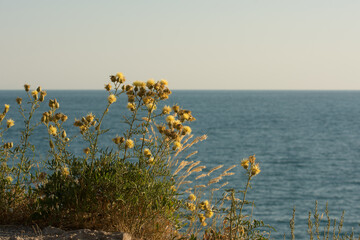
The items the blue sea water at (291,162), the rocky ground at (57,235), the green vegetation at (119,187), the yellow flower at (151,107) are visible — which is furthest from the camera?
the blue sea water at (291,162)

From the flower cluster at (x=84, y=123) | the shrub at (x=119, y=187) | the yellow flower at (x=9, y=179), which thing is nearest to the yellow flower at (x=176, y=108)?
the shrub at (x=119, y=187)

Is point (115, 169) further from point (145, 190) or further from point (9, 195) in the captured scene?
point (9, 195)

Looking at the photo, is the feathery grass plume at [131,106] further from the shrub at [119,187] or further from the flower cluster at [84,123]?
the flower cluster at [84,123]

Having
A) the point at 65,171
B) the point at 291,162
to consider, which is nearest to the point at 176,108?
the point at 65,171

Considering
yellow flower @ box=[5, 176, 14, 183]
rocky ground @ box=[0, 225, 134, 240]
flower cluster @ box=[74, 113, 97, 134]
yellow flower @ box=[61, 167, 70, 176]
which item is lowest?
rocky ground @ box=[0, 225, 134, 240]

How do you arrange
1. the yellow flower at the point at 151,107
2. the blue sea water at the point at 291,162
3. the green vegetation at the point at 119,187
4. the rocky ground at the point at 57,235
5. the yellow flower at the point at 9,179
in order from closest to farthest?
the rocky ground at the point at 57,235 < the green vegetation at the point at 119,187 < the yellow flower at the point at 151,107 < the yellow flower at the point at 9,179 < the blue sea water at the point at 291,162

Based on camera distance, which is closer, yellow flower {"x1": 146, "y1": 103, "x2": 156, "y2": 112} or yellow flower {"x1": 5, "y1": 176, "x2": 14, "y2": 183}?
yellow flower {"x1": 146, "y1": 103, "x2": 156, "y2": 112}

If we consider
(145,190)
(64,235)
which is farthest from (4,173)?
(145,190)

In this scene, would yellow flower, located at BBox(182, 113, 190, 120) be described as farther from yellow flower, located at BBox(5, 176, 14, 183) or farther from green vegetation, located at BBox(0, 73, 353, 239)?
yellow flower, located at BBox(5, 176, 14, 183)

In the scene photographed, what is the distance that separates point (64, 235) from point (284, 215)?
1746 centimetres

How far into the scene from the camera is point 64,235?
3.91 metres

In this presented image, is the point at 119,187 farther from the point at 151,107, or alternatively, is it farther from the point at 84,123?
the point at 151,107

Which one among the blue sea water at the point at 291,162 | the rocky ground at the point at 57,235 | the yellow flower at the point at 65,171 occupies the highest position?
the yellow flower at the point at 65,171

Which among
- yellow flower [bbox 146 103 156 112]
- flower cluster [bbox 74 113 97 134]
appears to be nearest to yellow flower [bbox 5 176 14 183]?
flower cluster [bbox 74 113 97 134]
